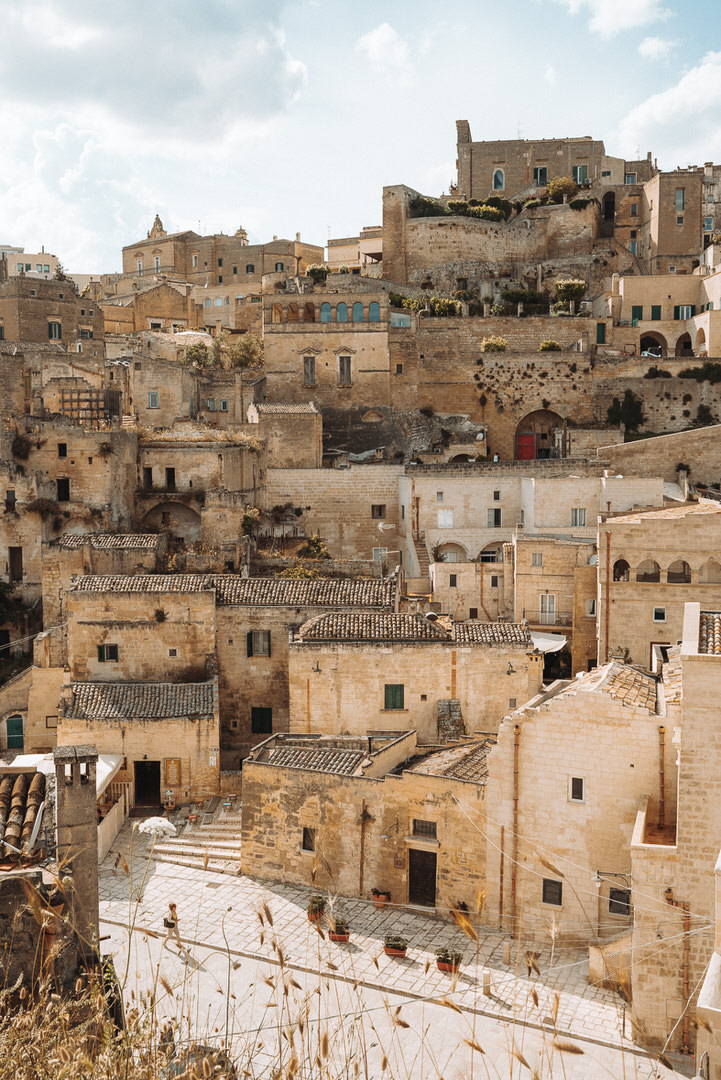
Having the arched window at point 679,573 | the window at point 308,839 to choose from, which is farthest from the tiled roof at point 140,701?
the arched window at point 679,573

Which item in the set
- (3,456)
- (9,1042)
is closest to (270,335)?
(3,456)

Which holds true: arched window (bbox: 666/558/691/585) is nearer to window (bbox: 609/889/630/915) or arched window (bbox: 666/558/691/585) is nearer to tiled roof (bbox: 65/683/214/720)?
window (bbox: 609/889/630/915)

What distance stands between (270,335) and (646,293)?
19.0 m

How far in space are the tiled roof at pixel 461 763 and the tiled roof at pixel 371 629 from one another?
3.35 metres

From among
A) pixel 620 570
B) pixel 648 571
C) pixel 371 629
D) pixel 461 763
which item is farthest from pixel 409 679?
pixel 648 571

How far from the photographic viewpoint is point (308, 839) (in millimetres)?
18766

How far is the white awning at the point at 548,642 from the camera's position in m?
25.0

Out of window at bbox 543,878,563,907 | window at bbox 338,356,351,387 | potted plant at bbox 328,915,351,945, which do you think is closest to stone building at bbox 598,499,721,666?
window at bbox 543,878,563,907

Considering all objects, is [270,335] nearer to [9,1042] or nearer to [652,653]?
[652,653]

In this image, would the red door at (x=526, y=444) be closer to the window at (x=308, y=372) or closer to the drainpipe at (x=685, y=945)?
the window at (x=308, y=372)

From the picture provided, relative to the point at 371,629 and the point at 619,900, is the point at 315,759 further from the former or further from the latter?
the point at 619,900

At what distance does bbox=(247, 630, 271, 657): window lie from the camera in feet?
83.1

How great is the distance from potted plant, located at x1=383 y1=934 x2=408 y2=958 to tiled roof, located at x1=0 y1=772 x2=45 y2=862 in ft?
21.6

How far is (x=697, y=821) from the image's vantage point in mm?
13477
